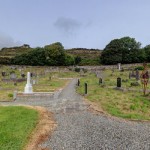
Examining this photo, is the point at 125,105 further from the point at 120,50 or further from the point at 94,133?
the point at 120,50

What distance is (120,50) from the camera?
334ft

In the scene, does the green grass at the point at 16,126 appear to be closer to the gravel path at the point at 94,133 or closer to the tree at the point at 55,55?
the gravel path at the point at 94,133

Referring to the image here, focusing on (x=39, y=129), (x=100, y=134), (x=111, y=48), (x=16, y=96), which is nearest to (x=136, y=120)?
(x=100, y=134)

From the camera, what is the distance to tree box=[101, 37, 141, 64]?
9925cm

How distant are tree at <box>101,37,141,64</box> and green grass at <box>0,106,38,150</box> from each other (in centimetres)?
7964

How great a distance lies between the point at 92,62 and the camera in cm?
10750

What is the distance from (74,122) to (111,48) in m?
86.0

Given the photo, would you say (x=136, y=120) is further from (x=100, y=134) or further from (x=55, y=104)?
(x=55, y=104)

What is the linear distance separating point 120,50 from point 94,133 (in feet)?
289

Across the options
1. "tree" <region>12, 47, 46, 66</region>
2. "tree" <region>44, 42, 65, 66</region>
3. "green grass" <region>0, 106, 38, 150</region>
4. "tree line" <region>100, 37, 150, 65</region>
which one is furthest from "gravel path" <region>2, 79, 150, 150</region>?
"tree" <region>12, 47, 46, 66</region>

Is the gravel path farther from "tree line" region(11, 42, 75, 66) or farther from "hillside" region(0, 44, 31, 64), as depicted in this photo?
"hillside" region(0, 44, 31, 64)

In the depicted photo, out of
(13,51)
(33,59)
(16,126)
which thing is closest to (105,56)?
(33,59)

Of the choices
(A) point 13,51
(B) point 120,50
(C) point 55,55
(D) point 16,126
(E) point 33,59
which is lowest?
(D) point 16,126

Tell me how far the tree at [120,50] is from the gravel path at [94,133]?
259 feet
